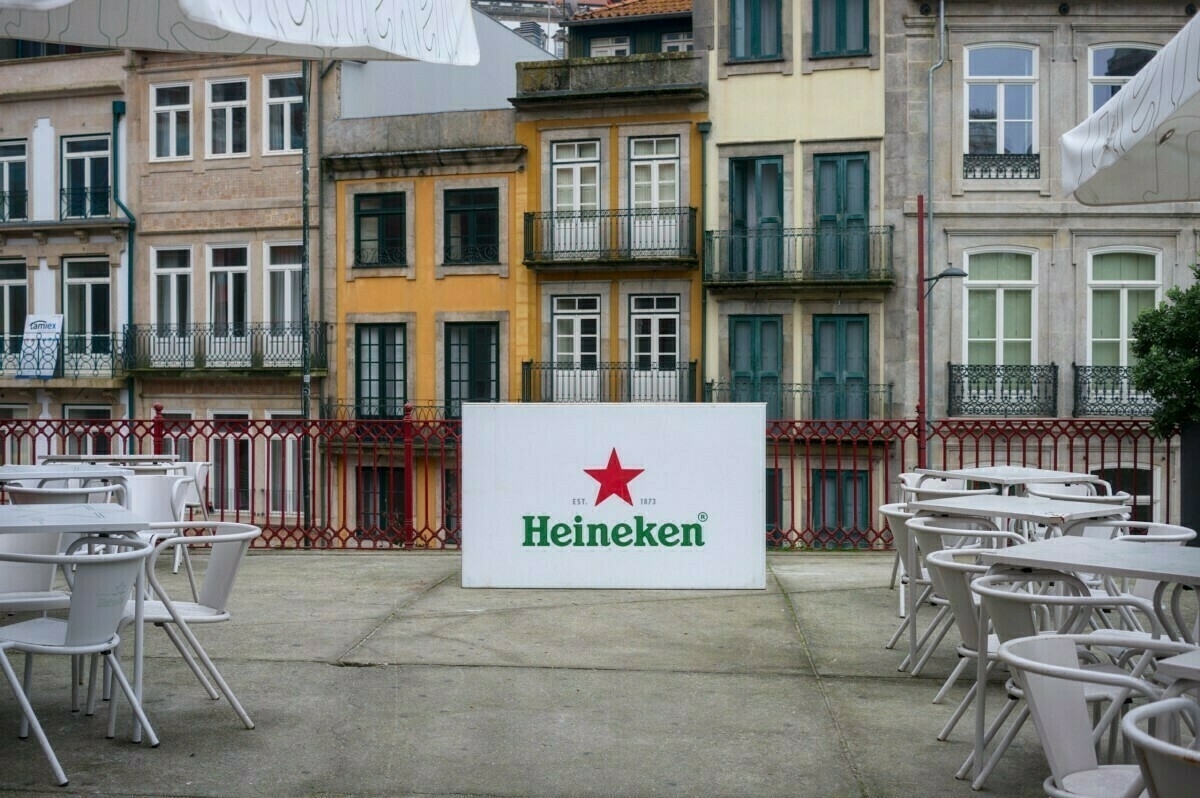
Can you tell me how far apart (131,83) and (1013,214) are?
2312 centimetres

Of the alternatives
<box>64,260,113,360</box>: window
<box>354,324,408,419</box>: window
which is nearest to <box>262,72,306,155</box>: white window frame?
<box>354,324,408,419</box>: window

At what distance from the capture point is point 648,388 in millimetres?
35000

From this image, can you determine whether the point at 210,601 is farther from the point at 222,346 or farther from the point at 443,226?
the point at 222,346

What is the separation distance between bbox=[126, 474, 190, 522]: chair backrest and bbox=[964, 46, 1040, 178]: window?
26161 mm

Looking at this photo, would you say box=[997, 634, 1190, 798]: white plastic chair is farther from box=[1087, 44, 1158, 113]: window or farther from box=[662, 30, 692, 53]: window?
box=[662, 30, 692, 53]: window

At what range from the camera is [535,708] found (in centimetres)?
Answer: 688

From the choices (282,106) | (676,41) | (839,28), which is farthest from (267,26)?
(676,41)

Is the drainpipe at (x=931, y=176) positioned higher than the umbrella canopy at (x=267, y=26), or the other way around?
the drainpipe at (x=931, y=176)

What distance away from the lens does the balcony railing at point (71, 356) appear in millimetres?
39062

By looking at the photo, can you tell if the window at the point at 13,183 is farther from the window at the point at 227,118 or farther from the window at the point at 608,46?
the window at the point at 608,46

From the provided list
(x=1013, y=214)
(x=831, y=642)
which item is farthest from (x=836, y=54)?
(x=831, y=642)

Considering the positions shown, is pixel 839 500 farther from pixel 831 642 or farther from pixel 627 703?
pixel 627 703

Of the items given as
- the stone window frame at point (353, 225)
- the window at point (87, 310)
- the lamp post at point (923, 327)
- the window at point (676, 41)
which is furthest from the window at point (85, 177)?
the lamp post at point (923, 327)

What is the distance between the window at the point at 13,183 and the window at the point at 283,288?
7.63 metres
